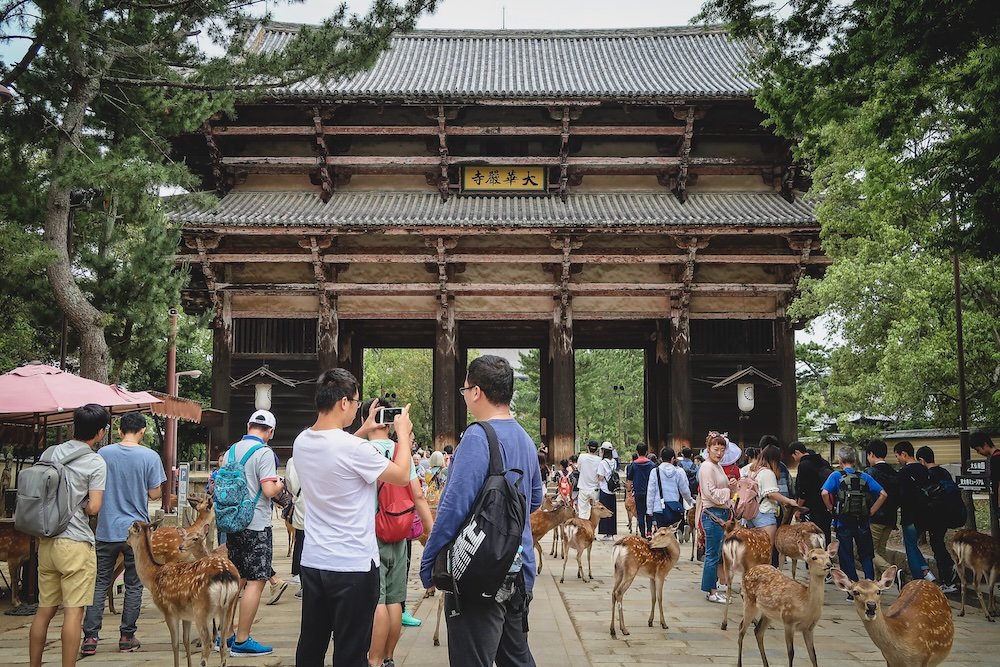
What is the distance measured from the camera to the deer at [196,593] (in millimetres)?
5289

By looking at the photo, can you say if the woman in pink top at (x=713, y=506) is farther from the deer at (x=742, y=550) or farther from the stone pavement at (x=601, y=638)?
the deer at (x=742, y=550)

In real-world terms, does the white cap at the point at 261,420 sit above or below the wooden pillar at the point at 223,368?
below

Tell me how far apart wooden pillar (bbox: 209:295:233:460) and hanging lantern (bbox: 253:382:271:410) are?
2.40ft

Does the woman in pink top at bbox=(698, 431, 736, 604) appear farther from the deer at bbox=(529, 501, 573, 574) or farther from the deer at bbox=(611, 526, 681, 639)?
the deer at bbox=(529, 501, 573, 574)

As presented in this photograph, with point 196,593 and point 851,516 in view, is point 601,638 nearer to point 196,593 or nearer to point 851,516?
point 851,516

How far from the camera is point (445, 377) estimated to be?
63.4ft

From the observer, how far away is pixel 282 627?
711 centimetres

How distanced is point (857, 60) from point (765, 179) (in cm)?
1255

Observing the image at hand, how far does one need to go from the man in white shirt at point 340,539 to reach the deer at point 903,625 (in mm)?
2857

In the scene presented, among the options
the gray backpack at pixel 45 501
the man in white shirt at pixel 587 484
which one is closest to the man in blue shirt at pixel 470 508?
the gray backpack at pixel 45 501

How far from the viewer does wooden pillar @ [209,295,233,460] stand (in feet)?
61.4

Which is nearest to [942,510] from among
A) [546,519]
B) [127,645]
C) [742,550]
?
[742,550]

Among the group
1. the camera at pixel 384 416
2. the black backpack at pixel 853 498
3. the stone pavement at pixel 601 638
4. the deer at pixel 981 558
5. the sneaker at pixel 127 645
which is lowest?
the stone pavement at pixel 601 638

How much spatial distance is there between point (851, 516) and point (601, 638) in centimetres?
323
